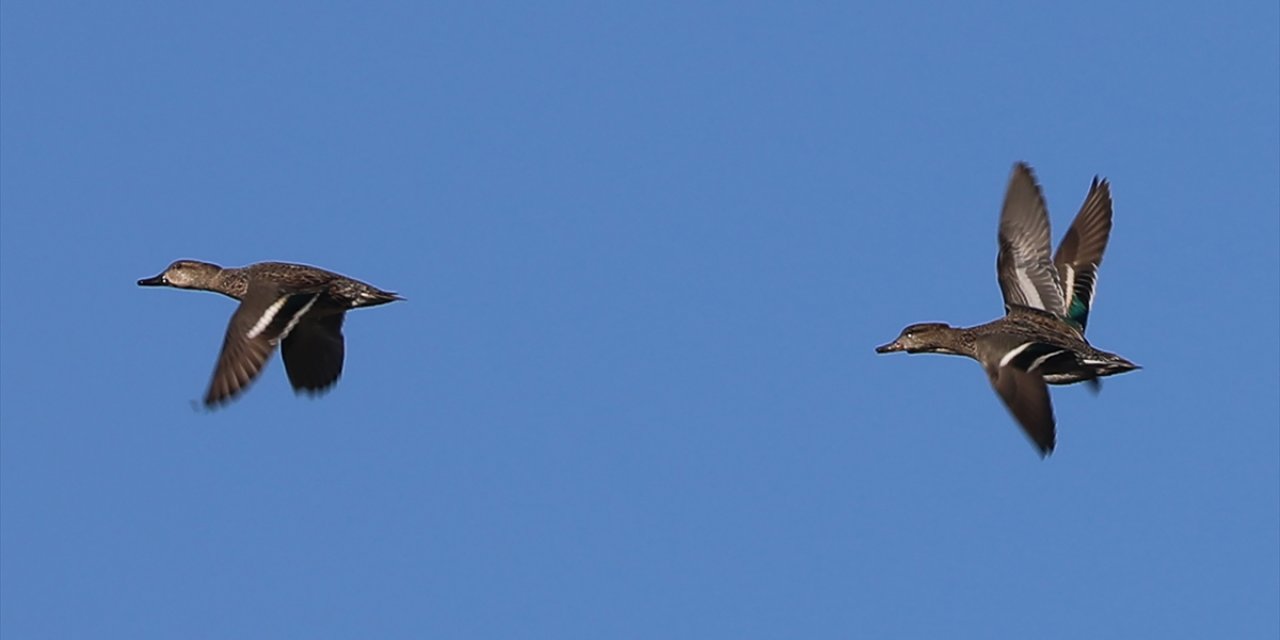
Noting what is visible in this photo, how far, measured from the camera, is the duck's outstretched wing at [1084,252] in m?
23.4

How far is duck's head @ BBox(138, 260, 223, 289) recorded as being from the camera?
22.6 m

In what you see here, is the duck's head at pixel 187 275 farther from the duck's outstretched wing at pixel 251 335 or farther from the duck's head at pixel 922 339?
the duck's head at pixel 922 339

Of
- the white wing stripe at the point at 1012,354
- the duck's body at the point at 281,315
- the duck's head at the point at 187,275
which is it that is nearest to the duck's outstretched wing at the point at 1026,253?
the white wing stripe at the point at 1012,354

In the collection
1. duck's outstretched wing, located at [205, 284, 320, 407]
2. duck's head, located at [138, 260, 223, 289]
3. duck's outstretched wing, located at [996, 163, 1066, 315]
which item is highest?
duck's outstretched wing, located at [996, 163, 1066, 315]

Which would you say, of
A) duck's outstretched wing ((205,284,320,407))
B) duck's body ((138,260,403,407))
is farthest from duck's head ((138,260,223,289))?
duck's outstretched wing ((205,284,320,407))

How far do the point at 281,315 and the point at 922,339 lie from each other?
6476mm

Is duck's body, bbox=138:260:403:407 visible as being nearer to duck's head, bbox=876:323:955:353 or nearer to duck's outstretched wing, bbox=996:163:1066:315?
duck's head, bbox=876:323:955:353

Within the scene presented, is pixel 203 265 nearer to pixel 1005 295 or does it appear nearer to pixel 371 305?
pixel 371 305

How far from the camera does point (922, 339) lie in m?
22.0

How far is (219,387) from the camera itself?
747 inches

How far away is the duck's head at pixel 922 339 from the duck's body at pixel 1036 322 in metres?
0.01

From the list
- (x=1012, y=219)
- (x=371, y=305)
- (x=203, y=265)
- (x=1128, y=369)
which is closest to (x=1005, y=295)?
(x=1012, y=219)

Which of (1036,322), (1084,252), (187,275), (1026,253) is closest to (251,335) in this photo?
(187,275)

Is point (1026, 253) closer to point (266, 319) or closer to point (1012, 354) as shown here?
point (1012, 354)
